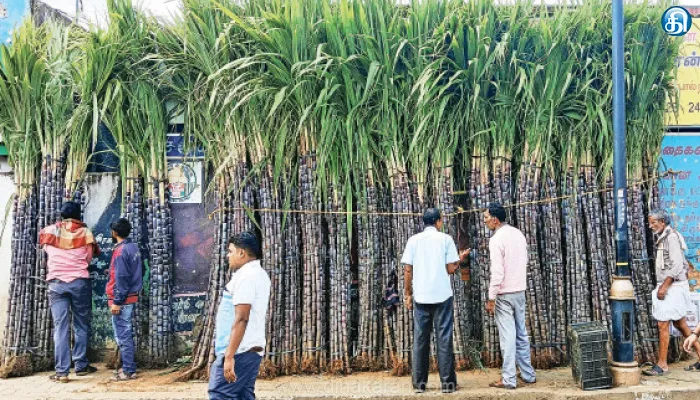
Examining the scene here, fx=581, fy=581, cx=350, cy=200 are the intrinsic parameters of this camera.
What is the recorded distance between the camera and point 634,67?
20.5 feet

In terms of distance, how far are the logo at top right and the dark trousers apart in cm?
389

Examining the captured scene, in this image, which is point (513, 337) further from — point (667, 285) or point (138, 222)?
point (138, 222)

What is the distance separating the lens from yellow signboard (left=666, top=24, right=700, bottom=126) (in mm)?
6988

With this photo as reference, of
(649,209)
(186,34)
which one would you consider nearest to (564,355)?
(649,209)

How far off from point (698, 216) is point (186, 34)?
245 inches

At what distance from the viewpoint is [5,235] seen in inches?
262

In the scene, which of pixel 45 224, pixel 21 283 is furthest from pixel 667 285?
pixel 21 283

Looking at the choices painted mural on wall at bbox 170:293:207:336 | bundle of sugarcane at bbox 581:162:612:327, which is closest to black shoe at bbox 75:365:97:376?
painted mural on wall at bbox 170:293:207:336

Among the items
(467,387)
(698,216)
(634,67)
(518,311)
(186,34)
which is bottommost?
(467,387)

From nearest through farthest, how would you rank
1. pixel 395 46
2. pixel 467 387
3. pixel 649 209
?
pixel 467 387
pixel 395 46
pixel 649 209

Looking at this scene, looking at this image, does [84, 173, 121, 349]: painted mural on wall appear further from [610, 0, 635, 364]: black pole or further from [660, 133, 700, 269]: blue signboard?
[660, 133, 700, 269]: blue signboard

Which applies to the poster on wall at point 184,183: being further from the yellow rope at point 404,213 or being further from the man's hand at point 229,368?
the man's hand at point 229,368

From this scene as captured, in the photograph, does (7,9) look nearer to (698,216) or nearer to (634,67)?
(634,67)

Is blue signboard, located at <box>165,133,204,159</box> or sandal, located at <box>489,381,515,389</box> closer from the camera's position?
sandal, located at <box>489,381,515,389</box>
